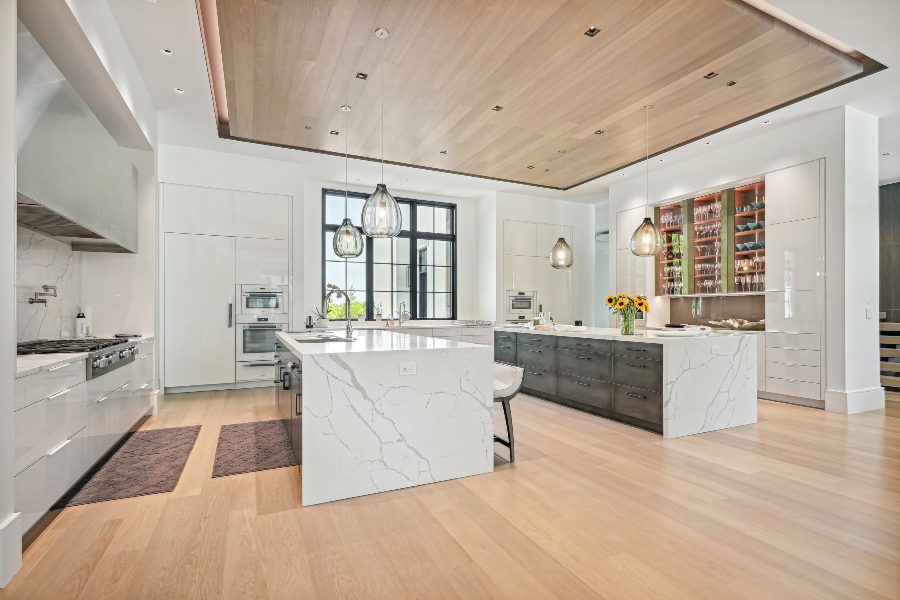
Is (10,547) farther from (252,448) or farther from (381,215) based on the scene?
(381,215)

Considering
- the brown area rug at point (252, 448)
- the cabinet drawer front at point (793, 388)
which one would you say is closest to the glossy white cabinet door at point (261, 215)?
the brown area rug at point (252, 448)

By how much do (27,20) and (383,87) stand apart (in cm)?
231

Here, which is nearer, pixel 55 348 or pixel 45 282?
pixel 55 348

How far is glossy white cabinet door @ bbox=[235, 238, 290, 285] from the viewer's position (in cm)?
593

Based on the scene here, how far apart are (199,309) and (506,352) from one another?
3822 mm

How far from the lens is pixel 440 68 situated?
12.3 ft

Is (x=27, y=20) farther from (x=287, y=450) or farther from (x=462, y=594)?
(x=462, y=594)

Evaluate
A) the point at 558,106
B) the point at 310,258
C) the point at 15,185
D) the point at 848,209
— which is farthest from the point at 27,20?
the point at 848,209

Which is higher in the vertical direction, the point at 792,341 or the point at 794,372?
the point at 792,341

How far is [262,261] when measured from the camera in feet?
19.8

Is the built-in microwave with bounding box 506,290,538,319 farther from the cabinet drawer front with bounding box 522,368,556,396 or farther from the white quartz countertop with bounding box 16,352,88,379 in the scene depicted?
the white quartz countertop with bounding box 16,352,88,379

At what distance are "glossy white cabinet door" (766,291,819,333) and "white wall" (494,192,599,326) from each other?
3.47 m

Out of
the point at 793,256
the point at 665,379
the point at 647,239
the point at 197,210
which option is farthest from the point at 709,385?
the point at 197,210

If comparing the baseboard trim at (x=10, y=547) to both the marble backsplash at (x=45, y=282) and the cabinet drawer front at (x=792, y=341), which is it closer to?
the marble backsplash at (x=45, y=282)
